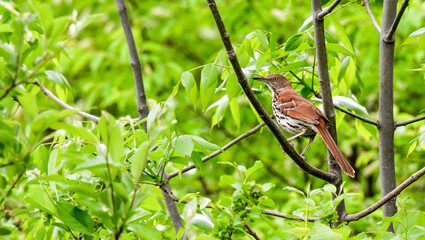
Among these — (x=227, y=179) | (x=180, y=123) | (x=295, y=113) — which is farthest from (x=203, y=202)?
(x=295, y=113)

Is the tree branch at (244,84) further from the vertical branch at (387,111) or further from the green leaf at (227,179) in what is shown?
the vertical branch at (387,111)

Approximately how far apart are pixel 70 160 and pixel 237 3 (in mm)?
5712

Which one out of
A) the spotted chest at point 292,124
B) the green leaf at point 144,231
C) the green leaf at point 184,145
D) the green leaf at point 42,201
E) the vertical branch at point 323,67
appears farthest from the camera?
the spotted chest at point 292,124

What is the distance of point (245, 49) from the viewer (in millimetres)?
2322

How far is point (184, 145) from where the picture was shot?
1775 mm

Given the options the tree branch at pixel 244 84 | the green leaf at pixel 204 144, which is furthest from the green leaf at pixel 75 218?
the tree branch at pixel 244 84

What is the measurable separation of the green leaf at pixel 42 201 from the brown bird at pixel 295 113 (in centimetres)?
164

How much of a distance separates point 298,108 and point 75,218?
238 centimetres

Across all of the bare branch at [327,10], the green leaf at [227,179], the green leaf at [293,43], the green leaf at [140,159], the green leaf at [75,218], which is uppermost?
the bare branch at [327,10]

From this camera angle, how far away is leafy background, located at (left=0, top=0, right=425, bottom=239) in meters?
1.26

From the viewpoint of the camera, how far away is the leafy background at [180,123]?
49.7 inches

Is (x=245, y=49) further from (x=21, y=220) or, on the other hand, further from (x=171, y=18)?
(x=171, y=18)

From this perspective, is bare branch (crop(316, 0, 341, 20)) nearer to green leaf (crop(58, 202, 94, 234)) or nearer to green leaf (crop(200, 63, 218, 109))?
green leaf (crop(200, 63, 218, 109))

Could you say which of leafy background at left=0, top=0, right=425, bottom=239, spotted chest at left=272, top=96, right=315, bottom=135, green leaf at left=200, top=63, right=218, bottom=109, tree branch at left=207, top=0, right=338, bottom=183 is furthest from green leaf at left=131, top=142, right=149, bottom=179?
spotted chest at left=272, top=96, right=315, bottom=135
